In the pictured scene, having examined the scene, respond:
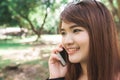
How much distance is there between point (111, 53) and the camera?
5.93 feet

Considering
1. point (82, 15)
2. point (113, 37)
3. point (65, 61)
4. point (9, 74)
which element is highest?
point (82, 15)

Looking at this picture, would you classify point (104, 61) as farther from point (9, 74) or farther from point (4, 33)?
point (4, 33)

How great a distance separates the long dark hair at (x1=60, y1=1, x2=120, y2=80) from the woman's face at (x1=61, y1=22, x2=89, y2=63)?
0.03 metres

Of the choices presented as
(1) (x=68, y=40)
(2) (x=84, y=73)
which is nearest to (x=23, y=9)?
(2) (x=84, y=73)

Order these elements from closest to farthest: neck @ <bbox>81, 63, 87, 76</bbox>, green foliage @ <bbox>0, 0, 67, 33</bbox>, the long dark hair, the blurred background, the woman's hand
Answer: the long dark hair < neck @ <bbox>81, 63, 87, 76</bbox> < the woman's hand < the blurred background < green foliage @ <bbox>0, 0, 67, 33</bbox>

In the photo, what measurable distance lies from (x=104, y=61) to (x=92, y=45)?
111 millimetres

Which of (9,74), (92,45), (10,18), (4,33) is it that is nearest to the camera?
(92,45)

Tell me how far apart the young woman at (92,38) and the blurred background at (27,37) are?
0.85 metres

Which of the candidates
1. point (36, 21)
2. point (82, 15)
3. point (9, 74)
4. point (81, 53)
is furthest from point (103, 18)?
point (36, 21)

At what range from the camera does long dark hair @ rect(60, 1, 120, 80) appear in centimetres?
178

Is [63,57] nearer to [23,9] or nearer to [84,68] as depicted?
[84,68]

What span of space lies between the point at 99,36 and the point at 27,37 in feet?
53.5

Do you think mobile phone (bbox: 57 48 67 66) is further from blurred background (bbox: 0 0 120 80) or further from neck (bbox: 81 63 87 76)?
blurred background (bbox: 0 0 120 80)

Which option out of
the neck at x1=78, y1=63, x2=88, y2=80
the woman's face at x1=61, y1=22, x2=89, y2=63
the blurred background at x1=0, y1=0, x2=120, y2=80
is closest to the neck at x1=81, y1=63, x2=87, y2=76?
the neck at x1=78, y1=63, x2=88, y2=80
